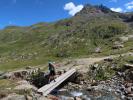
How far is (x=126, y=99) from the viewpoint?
37.0 m

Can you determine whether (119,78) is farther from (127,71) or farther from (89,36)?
(89,36)

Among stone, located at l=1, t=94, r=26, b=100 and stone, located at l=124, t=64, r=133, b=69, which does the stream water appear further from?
stone, located at l=124, t=64, r=133, b=69

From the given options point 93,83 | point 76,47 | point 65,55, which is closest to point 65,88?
point 93,83

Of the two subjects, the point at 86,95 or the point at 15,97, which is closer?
the point at 15,97

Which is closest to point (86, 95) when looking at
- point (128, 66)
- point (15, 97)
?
point (128, 66)

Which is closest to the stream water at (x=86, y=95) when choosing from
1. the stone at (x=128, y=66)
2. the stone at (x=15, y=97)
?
the stone at (x=15, y=97)

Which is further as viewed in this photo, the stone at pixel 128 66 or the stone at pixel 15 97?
the stone at pixel 128 66

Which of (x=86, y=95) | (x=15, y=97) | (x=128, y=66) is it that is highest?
(x=128, y=66)

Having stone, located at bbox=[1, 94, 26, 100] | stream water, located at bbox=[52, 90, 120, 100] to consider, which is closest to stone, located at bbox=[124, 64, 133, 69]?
stream water, located at bbox=[52, 90, 120, 100]

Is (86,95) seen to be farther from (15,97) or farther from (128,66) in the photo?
(15,97)

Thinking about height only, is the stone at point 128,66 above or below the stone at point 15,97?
above

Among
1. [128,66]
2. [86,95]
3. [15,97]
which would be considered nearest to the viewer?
[15,97]

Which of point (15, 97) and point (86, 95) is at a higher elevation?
point (15, 97)

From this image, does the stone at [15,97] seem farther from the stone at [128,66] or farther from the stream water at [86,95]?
the stone at [128,66]
